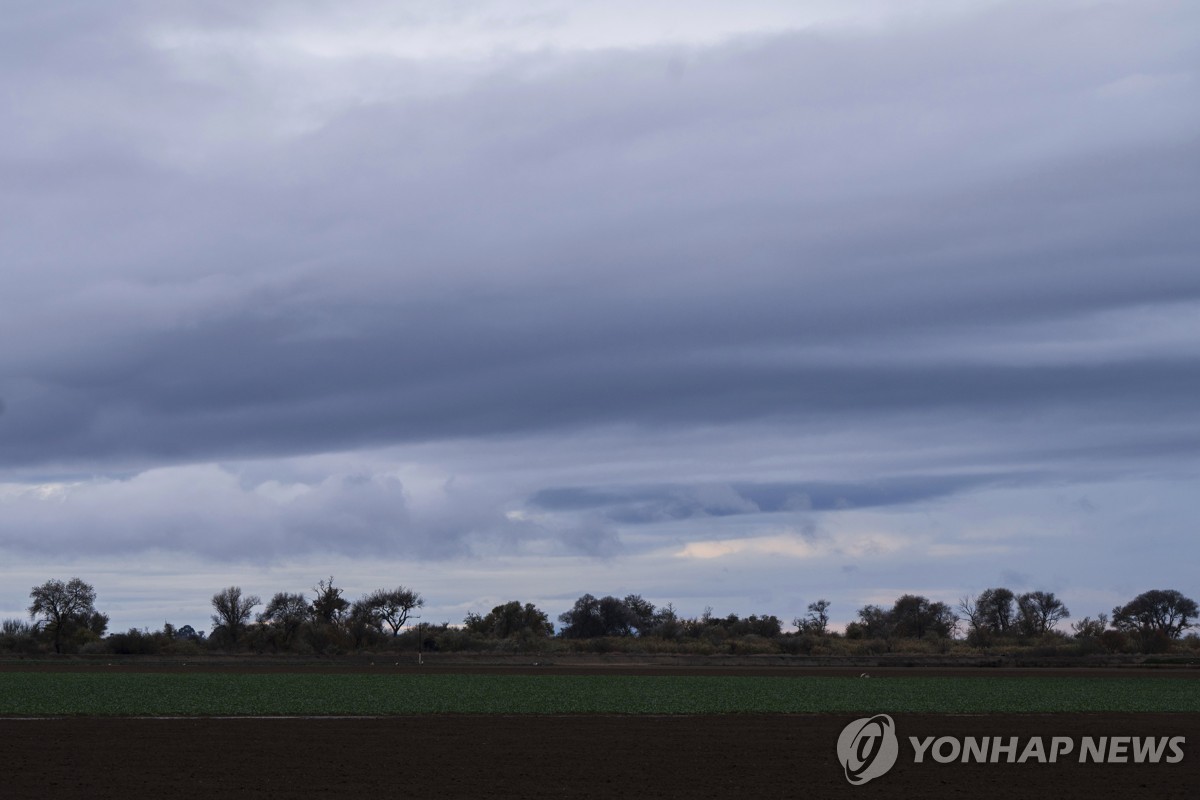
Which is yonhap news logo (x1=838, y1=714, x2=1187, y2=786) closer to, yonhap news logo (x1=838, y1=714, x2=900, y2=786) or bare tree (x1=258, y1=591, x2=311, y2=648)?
yonhap news logo (x1=838, y1=714, x2=900, y2=786)

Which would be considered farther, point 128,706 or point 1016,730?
point 128,706

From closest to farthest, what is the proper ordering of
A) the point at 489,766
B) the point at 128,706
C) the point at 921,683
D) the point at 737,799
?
the point at 737,799
the point at 489,766
the point at 128,706
the point at 921,683

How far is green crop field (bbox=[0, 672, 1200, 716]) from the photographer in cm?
4681

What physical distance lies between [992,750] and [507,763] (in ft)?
45.9

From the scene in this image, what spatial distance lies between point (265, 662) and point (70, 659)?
21131 mm

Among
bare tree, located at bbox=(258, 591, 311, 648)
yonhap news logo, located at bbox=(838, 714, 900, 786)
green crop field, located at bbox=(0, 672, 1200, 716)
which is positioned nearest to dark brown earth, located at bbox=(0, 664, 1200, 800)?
yonhap news logo, located at bbox=(838, 714, 900, 786)

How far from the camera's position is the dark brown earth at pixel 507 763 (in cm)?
2534

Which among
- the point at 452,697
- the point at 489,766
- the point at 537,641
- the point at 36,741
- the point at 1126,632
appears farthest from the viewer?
the point at 1126,632

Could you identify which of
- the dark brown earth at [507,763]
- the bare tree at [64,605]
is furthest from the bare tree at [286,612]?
the dark brown earth at [507,763]

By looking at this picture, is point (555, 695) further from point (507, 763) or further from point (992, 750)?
point (507, 763)

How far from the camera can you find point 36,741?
110 feet

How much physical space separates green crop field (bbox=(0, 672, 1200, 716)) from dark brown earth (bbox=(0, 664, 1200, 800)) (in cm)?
544

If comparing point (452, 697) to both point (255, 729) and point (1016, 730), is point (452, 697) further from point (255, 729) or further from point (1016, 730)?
point (1016, 730)

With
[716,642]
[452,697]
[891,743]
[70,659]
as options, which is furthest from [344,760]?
[716,642]
